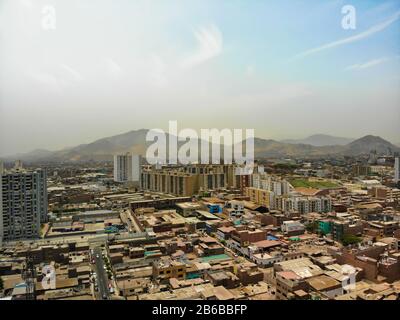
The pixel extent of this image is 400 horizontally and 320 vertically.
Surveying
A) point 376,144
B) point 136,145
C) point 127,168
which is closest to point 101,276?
point 136,145

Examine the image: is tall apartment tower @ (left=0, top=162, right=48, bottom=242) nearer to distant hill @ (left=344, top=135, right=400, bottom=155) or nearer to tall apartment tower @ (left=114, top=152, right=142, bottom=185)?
tall apartment tower @ (left=114, top=152, right=142, bottom=185)

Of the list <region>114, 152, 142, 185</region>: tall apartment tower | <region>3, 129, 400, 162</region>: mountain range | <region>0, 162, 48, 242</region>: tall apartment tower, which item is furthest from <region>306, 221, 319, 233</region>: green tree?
<region>114, 152, 142, 185</region>: tall apartment tower

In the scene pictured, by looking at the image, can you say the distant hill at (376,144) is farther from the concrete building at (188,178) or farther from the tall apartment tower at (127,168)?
the tall apartment tower at (127,168)

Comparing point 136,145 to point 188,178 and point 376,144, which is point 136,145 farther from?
point 376,144
